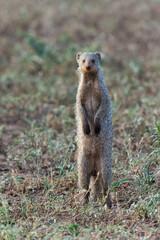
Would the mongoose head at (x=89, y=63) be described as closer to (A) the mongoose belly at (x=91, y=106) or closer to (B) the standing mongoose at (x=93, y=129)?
→ (B) the standing mongoose at (x=93, y=129)

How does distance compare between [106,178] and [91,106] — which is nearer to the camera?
[106,178]

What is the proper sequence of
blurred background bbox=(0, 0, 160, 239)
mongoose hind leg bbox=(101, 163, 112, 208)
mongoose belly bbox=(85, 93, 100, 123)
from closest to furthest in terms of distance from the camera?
1. mongoose hind leg bbox=(101, 163, 112, 208)
2. mongoose belly bbox=(85, 93, 100, 123)
3. blurred background bbox=(0, 0, 160, 239)

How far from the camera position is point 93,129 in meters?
4.31

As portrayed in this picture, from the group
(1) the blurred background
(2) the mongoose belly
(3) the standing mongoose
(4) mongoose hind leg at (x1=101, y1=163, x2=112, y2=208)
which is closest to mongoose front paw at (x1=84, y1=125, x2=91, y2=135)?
(3) the standing mongoose

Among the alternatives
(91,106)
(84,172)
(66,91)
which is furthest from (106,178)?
(66,91)

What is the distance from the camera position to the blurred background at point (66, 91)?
449 cm

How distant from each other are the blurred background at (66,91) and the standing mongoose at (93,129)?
24 centimetres

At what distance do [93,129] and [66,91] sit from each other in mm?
3252

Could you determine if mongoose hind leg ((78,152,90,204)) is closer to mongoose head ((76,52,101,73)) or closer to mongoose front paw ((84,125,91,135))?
mongoose front paw ((84,125,91,135))

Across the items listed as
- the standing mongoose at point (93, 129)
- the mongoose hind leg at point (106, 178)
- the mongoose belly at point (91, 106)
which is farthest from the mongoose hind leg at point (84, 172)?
the mongoose belly at point (91, 106)

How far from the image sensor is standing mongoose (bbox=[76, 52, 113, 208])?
420 centimetres

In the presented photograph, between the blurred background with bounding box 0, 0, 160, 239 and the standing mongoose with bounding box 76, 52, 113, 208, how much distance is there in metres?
0.24

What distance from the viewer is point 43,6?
460 inches

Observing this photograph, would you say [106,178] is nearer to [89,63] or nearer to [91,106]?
[91,106]
